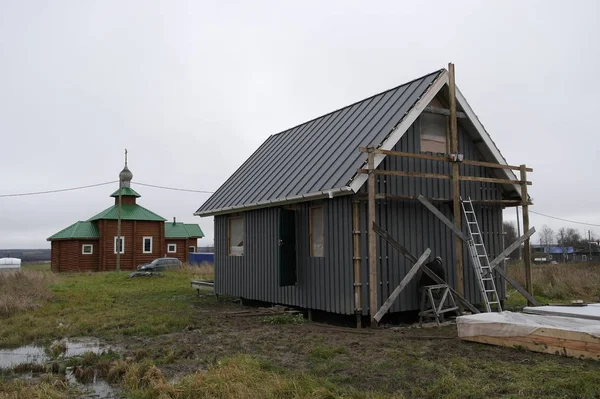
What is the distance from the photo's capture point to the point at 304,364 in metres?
8.21

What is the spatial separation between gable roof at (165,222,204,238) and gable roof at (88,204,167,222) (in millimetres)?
3415

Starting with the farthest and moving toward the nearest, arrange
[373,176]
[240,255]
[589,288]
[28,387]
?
[589,288] < [240,255] < [373,176] < [28,387]

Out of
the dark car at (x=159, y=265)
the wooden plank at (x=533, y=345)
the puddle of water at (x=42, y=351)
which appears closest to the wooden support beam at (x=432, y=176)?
the wooden plank at (x=533, y=345)

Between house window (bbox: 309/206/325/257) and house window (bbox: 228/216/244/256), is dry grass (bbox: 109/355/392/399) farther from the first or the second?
house window (bbox: 228/216/244/256)

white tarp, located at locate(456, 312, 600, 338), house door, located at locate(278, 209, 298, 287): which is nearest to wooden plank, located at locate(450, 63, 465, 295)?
white tarp, located at locate(456, 312, 600, 338)

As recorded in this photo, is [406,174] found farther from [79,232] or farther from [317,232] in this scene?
[79,232]

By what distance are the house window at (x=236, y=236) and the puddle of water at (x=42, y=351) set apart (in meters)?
6.58

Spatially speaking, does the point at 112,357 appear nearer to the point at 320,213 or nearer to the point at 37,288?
the point at 320,213

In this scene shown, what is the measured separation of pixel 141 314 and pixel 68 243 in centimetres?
3067

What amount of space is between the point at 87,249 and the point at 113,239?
7.04 feet

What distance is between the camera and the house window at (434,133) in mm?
13594

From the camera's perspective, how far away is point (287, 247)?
13727 mm

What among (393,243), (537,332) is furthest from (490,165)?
(537,332)

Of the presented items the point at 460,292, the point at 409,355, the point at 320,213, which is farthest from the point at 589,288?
the point at 409,355
